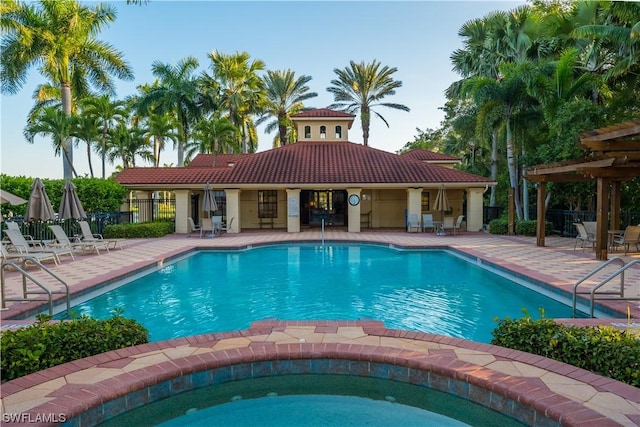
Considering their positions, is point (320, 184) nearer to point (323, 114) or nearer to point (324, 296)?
point (323, 114)

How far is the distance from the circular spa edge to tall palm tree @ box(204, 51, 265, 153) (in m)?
33.3

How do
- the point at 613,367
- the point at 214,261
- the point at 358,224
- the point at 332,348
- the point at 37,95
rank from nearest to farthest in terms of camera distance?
the point at 613,367, the point at 332,348, the point at 214,261, the point at 358,224, the point at 37,95

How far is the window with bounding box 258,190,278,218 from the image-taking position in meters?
24.2

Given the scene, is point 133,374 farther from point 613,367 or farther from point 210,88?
point 210,88

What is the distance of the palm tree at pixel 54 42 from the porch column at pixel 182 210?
24.2 feet

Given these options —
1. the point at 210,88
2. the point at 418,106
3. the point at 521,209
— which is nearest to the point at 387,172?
the point at 521,209

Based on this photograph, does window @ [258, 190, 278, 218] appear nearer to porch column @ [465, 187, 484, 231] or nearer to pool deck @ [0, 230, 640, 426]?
porch column @ [465, 187, 484, 231]

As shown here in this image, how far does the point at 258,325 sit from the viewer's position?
18.9 ft

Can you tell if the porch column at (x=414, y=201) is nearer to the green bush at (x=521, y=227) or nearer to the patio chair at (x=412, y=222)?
the patio chair at (x=412, y=222)

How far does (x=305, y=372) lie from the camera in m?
4.58

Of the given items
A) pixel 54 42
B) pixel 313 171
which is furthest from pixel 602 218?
pixel 54 42

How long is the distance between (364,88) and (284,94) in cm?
795

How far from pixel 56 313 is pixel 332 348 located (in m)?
5.67

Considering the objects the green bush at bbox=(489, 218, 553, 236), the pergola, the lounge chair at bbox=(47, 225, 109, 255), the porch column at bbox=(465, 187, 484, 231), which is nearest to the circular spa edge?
the pergola
